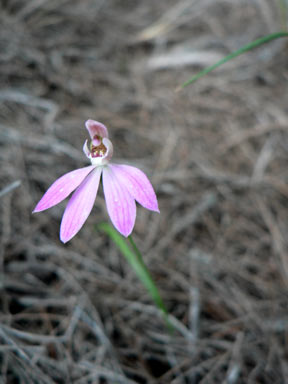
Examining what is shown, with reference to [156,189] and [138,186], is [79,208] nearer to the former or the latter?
[138,186]

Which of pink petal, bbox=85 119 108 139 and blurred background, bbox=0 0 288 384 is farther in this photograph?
blurred background, bbox=0 0 288 384

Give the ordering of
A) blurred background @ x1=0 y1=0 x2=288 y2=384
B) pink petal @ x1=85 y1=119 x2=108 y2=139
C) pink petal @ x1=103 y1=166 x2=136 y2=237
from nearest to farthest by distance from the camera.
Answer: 1. pink petal @ x1=103 y1=166 x2=136 y2=237
2. pink petal @ x1=85 y1=119 x2=108 y2=139
3. blurred background @ x1=0 y1=0 x2=288 y2=384

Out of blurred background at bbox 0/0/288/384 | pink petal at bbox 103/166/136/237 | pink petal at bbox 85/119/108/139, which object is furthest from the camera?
blurred background at bbox 0/0/288/384

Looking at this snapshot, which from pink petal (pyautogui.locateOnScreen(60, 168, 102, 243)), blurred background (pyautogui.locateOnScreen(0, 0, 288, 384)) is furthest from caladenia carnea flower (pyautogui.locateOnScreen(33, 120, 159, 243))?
blurred background (pyautogui.locateOnScreen(0, 0, 288, 384))

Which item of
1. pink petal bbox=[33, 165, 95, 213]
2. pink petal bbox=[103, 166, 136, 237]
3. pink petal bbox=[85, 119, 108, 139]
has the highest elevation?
pink petal bbox=[85, 119, 108, 139]

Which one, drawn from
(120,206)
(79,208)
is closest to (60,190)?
(79,208)

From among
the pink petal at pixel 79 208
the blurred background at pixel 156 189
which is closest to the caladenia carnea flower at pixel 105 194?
the pink petal at pixel 79 208

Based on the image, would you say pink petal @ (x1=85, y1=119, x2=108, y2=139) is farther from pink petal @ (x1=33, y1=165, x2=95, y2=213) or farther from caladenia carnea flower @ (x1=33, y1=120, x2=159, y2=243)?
pink petal @ (x1=33, y1=165, x2=95, y2=213)

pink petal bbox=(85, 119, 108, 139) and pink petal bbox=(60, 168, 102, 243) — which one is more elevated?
pink petal bbox=(85, 119, 108, 139)
